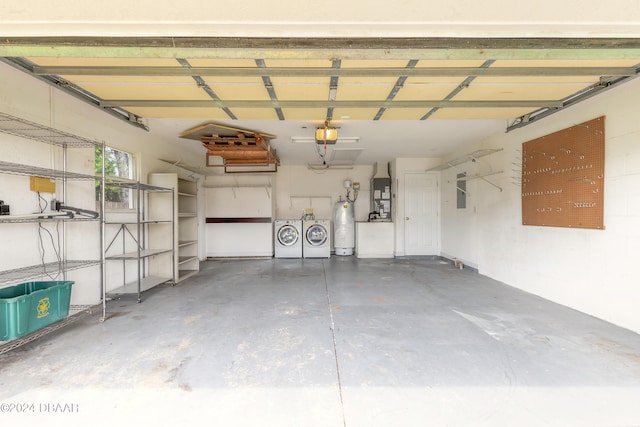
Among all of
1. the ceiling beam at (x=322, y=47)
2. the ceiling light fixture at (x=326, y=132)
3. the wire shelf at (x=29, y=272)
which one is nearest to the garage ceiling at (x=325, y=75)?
the ceiling beam at (x=322, y=47)

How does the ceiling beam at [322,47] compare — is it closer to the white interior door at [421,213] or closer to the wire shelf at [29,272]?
the wire shelf at [29,272]

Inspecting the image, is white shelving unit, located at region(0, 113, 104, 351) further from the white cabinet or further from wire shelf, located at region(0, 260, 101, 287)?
the white cabinet

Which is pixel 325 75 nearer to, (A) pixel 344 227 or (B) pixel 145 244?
(B) pixel 145 244

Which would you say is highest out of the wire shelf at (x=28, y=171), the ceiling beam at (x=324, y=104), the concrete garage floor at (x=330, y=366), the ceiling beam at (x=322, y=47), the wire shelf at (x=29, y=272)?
the ceiling beam at (x=324, y=104)

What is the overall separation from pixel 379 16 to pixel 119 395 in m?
2.50

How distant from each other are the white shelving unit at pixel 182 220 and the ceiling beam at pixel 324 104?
150 cm

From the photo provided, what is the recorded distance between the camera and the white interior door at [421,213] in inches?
255

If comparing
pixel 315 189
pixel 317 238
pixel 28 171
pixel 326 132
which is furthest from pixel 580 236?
pixel 315 189

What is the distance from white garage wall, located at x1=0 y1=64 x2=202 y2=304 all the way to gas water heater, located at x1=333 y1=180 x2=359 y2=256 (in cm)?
450

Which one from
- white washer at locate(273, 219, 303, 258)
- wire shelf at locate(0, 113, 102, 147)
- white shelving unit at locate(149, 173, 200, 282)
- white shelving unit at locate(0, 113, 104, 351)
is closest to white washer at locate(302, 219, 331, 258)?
white washer at locate(273, 219, 303, 258)

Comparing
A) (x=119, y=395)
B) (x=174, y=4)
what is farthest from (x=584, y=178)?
(x=119, y=395)

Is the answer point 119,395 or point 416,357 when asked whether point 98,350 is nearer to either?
point 119,395

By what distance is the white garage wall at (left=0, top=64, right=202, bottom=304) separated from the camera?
229 centimetres

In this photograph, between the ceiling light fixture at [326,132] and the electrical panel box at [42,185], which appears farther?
the ceiling light fixture at [326,132]
